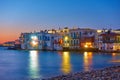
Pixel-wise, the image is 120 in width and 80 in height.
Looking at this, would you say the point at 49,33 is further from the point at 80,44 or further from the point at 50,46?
the point at 80,44

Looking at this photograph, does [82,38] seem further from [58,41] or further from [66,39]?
[58,41]

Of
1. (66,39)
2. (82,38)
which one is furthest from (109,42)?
(66,39)

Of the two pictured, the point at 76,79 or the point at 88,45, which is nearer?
the point at 76,79

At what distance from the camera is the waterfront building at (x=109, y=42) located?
8369 centimetres

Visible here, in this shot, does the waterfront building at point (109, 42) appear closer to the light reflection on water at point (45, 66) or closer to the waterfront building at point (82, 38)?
the waterfront building at point (82, 38)

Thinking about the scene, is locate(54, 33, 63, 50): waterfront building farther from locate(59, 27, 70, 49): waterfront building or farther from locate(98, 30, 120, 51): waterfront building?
locate(98, 30, 120, 51): waterfront building

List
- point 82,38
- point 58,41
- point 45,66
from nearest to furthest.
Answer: point 45,66, point 82,38, point 58,41

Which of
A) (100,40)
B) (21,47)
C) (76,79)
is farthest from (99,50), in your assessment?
(76,79)

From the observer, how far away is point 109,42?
279 ft

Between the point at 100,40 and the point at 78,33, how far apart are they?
325 inches

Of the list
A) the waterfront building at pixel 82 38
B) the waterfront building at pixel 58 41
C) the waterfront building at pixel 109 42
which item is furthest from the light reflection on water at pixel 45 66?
the waterfront building at pixel 58 41

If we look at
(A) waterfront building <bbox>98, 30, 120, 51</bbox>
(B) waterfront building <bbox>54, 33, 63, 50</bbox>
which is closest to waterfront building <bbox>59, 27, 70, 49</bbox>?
(B) waterfront building <bbox>54, 33, 63, 50</bbox>

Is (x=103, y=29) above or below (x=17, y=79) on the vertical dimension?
above

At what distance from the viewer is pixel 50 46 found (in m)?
103
